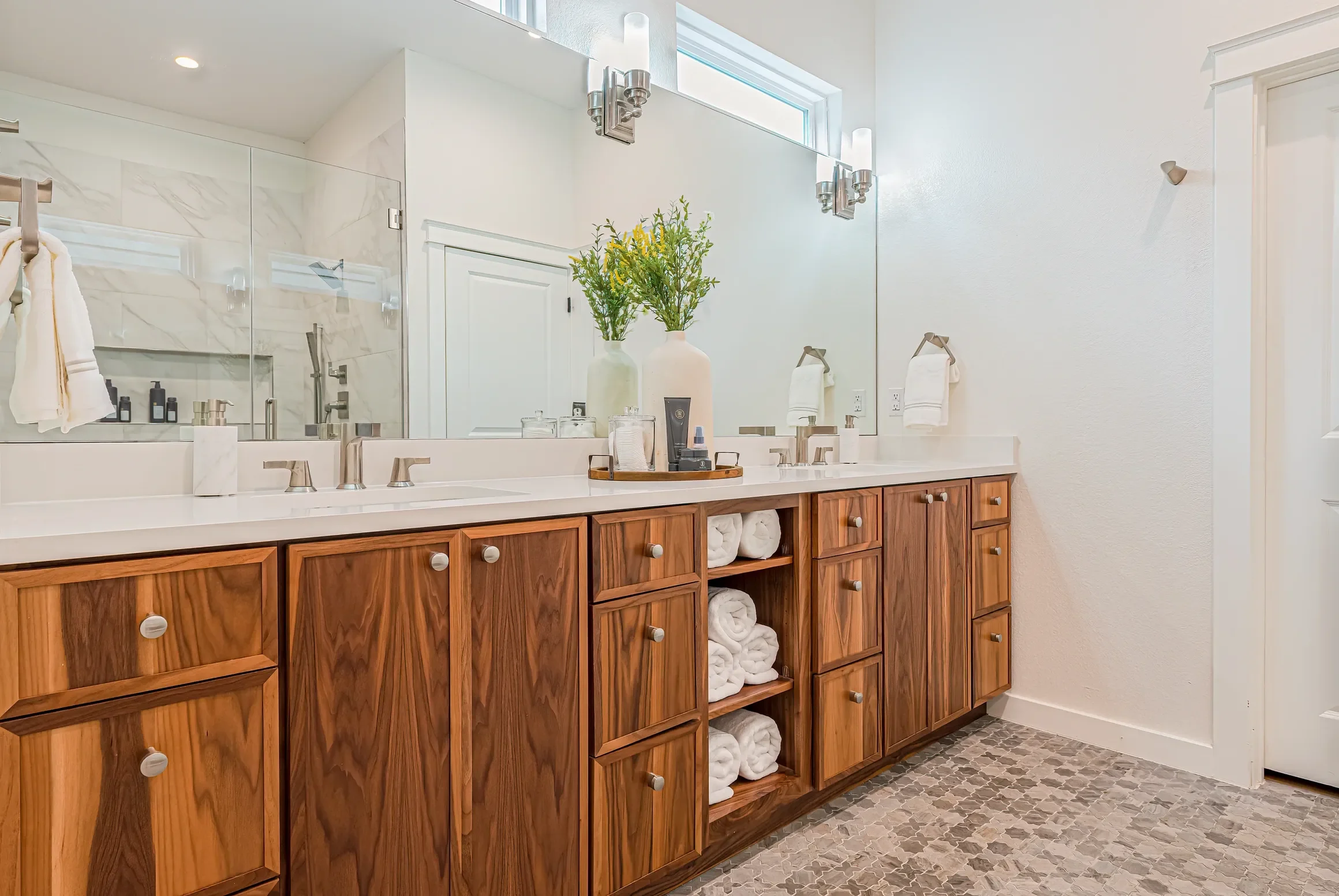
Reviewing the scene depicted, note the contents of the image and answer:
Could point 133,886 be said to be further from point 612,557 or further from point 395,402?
point 395,402

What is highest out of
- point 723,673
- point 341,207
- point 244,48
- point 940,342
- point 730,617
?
point 244,48

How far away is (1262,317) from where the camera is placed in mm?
1946

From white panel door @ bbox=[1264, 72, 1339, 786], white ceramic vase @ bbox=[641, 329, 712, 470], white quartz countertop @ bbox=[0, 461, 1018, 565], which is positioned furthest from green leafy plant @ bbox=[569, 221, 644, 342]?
white panel door @ bbox=[1264, 72, 1339, 786]

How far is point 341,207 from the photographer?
1.50 m

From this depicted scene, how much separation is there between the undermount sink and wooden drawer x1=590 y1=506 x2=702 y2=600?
185 millimetres

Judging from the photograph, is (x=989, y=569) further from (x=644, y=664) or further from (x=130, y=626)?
(x=130, y=626)

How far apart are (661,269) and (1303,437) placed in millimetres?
1726

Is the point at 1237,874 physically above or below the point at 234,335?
below

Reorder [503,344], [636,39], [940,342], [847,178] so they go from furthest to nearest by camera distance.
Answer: [847,178] → [940,342] → [636,39] → [503,344]

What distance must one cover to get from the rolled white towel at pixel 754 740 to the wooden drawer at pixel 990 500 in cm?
95

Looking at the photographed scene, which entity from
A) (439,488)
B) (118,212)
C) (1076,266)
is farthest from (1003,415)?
(118,212)

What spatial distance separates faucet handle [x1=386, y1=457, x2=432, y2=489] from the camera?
1489 millimetres

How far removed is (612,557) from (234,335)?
82cm

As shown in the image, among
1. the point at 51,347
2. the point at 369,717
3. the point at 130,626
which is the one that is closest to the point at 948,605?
the point at 369,717
